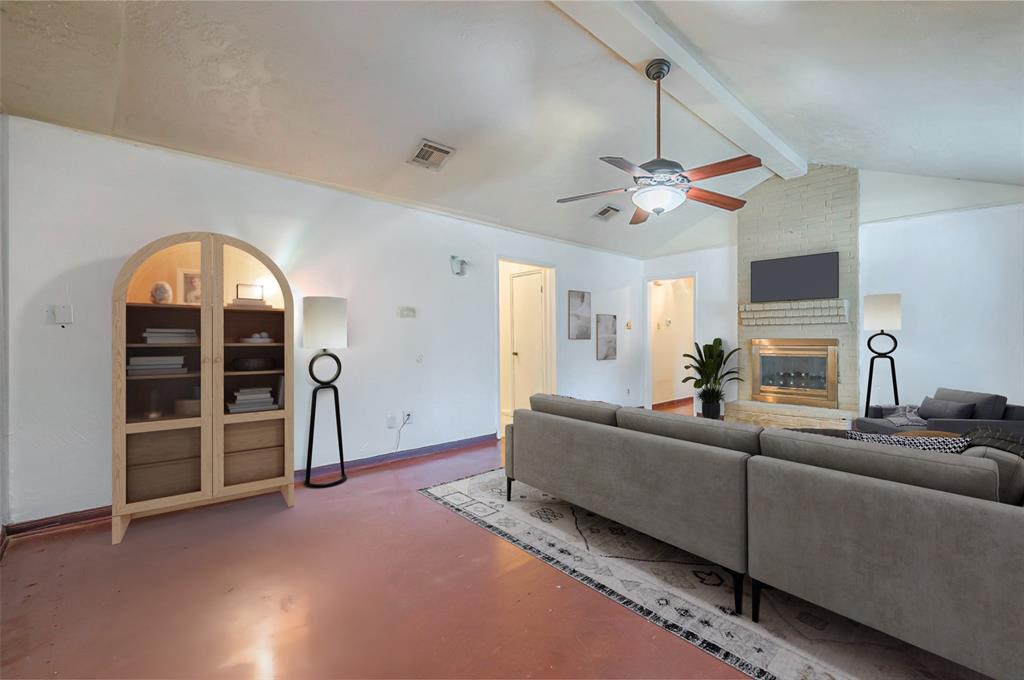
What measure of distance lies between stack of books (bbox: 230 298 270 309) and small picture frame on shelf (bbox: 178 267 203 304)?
0.22 meters

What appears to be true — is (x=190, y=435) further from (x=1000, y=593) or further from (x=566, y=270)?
(x=566, y=270)

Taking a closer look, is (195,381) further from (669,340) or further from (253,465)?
(669,340)

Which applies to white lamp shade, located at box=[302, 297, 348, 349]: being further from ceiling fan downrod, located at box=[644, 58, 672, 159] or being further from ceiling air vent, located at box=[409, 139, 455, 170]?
ceiling fan downrod, located at box=[644, 58, 672, 159]

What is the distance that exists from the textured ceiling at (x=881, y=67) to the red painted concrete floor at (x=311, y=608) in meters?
3.08

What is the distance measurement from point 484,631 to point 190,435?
2429 millimetres

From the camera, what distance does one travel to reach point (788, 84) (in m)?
3.03

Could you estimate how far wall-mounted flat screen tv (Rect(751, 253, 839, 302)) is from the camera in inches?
213

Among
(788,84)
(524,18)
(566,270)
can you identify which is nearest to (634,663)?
(524,18)

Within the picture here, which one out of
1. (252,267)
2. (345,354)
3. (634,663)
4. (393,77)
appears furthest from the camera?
(345,354)

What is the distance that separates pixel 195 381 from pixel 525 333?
13.1 feet

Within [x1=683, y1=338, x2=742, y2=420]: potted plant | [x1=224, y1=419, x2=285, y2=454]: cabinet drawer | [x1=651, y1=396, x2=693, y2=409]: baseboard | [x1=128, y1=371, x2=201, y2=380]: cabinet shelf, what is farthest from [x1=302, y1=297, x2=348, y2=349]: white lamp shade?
[x1=651, y1=396, x2=693, y2=409]: baseboard

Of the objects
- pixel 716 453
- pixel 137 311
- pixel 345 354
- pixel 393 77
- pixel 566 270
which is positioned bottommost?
pixel 716 453

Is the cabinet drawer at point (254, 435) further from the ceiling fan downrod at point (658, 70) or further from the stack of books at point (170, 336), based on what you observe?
the ceiling fan downrod at point (658, 70)

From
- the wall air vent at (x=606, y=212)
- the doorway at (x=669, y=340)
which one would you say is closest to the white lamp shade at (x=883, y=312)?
the wall air vent at (x=606, y=212)
